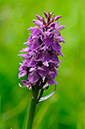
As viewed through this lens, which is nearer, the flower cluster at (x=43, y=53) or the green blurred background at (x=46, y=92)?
the flower cluster at (x=43, y=53)

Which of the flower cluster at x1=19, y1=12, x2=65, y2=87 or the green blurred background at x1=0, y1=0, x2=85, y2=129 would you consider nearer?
the flower cluster at x1=19, y1=12, x2=65, y2=87

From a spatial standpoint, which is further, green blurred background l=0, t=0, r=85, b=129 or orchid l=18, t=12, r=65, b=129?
green blurred background l=0, t=0, r=85, b=129

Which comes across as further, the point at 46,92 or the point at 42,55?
the point at 46,92

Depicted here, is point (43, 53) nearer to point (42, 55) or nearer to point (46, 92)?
point (42, 55)

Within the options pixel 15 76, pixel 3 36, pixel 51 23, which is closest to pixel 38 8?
pixel 3 36

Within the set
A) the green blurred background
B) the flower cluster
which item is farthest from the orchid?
the green blurred background

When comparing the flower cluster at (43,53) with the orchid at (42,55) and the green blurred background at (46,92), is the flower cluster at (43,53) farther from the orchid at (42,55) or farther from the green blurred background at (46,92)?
the green blurred background at (46,92)

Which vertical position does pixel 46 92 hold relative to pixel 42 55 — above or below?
below

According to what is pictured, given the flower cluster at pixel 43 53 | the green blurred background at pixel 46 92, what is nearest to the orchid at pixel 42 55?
the flower cluster at pixel 43 53

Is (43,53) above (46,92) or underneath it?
above

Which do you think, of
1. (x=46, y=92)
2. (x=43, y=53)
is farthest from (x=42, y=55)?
(x=46, y=92)

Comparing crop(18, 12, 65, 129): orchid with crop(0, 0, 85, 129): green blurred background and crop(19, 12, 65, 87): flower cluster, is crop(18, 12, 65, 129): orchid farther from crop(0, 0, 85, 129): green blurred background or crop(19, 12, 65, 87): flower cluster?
crop(0, 0, 85, 129): green blurred background
